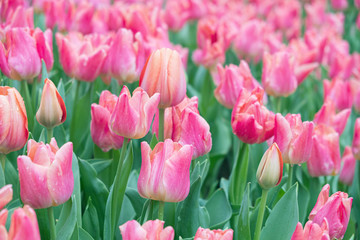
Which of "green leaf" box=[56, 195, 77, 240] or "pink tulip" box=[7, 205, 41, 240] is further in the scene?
"green leaf" box=[56, 195, 77, 240]

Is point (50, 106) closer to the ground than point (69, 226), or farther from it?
farther from it

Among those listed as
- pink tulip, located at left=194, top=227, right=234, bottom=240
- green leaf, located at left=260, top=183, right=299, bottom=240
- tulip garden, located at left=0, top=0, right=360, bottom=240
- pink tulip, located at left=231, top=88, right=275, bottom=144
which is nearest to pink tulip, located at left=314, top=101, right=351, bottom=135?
tulip garden, located at left=0, top=0, right=360, bottom=240

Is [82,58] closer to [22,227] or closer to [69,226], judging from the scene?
[69,226]

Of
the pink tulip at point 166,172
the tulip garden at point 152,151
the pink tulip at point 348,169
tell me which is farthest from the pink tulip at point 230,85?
the pink tulip at point 166,172

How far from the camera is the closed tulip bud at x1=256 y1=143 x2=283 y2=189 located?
113 centimetres

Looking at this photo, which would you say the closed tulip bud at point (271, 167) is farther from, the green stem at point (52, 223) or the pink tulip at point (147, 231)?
the green stem at point (52, 223)

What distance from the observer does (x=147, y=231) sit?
3.03ft

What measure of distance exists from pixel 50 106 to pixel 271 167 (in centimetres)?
51

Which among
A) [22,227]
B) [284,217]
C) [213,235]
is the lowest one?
[284,217]

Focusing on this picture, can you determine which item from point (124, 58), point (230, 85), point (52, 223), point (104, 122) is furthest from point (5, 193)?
point (230, 85)

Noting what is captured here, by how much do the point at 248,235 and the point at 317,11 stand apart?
11.2 ft

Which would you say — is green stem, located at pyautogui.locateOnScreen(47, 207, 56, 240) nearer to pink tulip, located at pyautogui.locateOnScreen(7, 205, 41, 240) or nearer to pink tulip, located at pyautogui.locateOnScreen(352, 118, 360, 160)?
pink tulip, located at pyautogui.locateOnScreen(7, 205, 41, 240)

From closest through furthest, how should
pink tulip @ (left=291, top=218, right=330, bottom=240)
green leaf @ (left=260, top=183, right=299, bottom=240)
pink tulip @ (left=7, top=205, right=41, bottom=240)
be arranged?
pink tulip @ (left=7, top=205, right=41, bottom=240)
pink tulip @ (left=291, top=218, right=330, bottom=240)
green leaf @ (left=260, top=183, right=299, bottom=240)

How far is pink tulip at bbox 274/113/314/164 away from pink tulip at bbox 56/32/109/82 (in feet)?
2.04
